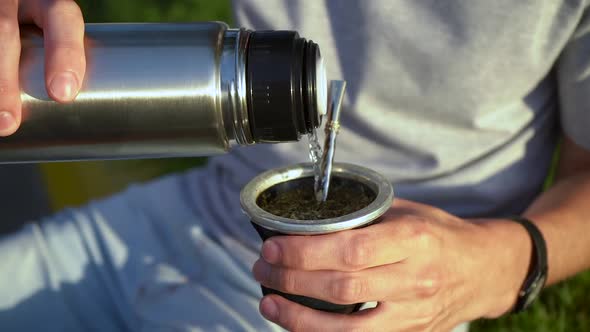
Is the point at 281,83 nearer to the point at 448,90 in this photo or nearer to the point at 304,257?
the point at 304,257

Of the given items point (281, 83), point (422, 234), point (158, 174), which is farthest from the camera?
point (158, 174)

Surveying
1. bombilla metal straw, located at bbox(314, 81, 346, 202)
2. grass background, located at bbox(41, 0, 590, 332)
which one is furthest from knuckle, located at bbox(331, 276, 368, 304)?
grass background, located at bbox(41, 0, 590, 332)

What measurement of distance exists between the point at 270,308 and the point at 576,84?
607mm

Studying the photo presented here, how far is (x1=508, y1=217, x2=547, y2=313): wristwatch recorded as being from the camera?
979mm

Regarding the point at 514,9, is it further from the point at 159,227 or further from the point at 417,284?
the point at 159,227

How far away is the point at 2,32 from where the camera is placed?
0.73 m

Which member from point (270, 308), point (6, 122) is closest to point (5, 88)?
point (6, 122)

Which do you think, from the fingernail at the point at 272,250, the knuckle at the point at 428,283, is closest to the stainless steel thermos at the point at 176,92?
the fingernail at the point at 272,250

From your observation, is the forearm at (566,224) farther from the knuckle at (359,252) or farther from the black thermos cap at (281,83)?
the black thermos cap at (281,83)

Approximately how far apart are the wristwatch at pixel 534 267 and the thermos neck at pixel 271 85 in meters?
0.45

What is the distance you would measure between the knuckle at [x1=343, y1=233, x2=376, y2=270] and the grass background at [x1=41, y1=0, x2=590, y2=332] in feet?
2.40

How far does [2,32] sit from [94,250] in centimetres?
55

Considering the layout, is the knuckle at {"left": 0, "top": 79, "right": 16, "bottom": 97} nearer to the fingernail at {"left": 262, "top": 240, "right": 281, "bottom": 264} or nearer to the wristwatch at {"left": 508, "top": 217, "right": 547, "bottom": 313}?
the fingernail at {"left": 262, "top": 240, "right": 281, "bottom": 264}

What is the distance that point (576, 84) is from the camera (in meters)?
1.00
